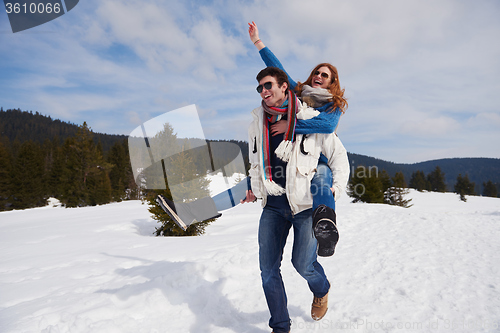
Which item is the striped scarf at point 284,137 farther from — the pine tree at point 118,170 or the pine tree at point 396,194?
the pine tree at point 118,170

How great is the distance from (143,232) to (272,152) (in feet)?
26.8

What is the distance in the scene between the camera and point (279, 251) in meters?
2.40

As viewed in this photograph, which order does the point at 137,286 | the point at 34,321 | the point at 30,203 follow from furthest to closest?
the point at 30,203 → the point at 137,286 → the point at 34,321

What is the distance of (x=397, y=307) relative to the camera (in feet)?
Answer: 9.32

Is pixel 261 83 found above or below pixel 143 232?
above

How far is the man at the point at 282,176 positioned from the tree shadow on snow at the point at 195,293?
0.56m

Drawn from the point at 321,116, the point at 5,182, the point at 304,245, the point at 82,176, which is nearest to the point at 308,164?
the point at 321,116

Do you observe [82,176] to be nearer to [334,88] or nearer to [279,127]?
[279,127]

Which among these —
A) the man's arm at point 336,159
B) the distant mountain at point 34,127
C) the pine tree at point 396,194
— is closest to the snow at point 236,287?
the man's arm at point 336,159

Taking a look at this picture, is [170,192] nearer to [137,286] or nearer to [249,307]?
[137,286]

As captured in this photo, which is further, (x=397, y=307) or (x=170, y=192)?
(x=170, y=192)

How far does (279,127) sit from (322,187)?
25.9 inches

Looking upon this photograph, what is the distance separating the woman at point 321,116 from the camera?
190 centimetres

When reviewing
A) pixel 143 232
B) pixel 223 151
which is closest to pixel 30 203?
pixel 143 232
